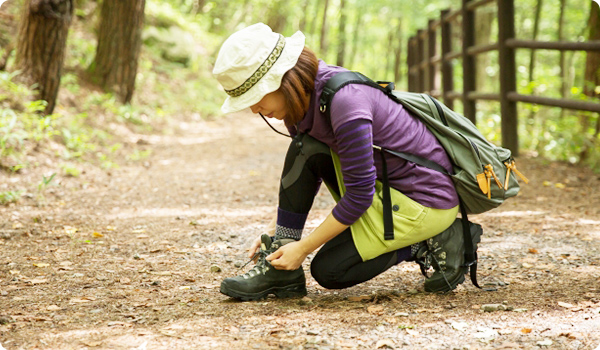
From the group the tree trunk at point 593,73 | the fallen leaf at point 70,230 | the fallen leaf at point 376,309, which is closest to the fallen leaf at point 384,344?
the fallen leaf at point 376,309

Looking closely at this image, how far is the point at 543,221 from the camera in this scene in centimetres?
365

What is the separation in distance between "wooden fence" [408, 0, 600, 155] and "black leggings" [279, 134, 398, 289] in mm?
2906

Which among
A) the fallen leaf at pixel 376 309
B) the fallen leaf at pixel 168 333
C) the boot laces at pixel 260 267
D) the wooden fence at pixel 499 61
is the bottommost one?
the fallen leaf at pixel 168 333

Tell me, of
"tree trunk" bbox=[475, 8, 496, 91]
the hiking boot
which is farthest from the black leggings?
"tree trunk" bbox=[475, 8, 496, 91]

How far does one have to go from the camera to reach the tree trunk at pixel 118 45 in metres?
8.09

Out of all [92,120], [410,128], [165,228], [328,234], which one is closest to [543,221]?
[410,128]

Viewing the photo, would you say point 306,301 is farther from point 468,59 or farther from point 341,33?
point 341,33

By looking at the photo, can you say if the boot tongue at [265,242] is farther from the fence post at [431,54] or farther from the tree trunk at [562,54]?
the fence post at [431,54]

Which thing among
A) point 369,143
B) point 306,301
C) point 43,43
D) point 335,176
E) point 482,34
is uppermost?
point 482,34

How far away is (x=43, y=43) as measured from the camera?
570 centimetres

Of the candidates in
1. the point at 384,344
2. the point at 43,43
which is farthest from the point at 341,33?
the point at 384,344

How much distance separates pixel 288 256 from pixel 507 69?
14.4ft

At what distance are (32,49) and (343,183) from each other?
458 cm

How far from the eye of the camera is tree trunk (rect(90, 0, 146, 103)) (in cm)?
809
